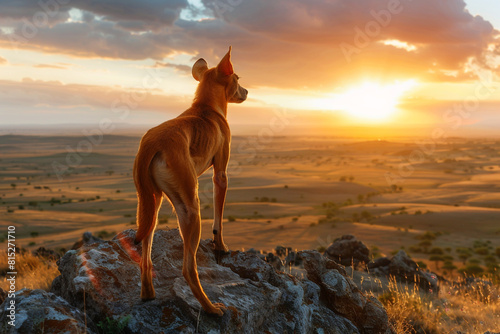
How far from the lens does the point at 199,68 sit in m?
5.51

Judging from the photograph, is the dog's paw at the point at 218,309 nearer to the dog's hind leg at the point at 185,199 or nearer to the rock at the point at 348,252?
the dog's hind leg at the point at 185,199

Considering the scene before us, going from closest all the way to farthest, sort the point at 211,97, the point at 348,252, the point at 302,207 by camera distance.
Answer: the point at 211,97
the point at 348,252
the point at 302,207

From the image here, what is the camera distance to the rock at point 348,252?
1427 cm

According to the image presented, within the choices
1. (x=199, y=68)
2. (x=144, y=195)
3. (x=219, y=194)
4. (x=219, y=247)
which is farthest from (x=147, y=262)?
(x=199, y=68)

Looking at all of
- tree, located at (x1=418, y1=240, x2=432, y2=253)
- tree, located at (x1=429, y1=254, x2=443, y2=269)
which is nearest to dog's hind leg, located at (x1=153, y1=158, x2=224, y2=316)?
tree, located at (x1=429, y1=254, x2=443, y2=269)

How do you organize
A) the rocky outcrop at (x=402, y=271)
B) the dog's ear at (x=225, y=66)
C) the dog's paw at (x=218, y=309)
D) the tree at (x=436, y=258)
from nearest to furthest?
the dog's paw at (x=218, y=309)
the dog's ear at (x=225, y=66)
the rocky outcrop at (x=402, y=271)
the tree at (x=436, y=258)

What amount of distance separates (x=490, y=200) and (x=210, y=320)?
4501 centimetres

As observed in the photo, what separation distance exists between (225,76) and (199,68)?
57 centimetres

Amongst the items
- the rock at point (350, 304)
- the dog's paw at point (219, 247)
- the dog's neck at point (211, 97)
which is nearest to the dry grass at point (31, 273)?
the dog's paw at point (219, 247)

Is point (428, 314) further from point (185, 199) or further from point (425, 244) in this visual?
point (425, 244)

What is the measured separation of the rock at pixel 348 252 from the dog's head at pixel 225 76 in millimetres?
10512

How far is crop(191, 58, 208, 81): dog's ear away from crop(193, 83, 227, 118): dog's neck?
397 millimetres

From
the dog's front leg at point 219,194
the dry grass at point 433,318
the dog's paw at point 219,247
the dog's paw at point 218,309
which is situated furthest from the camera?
the dry grass at point 433,318

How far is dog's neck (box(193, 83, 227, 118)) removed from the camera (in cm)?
504
